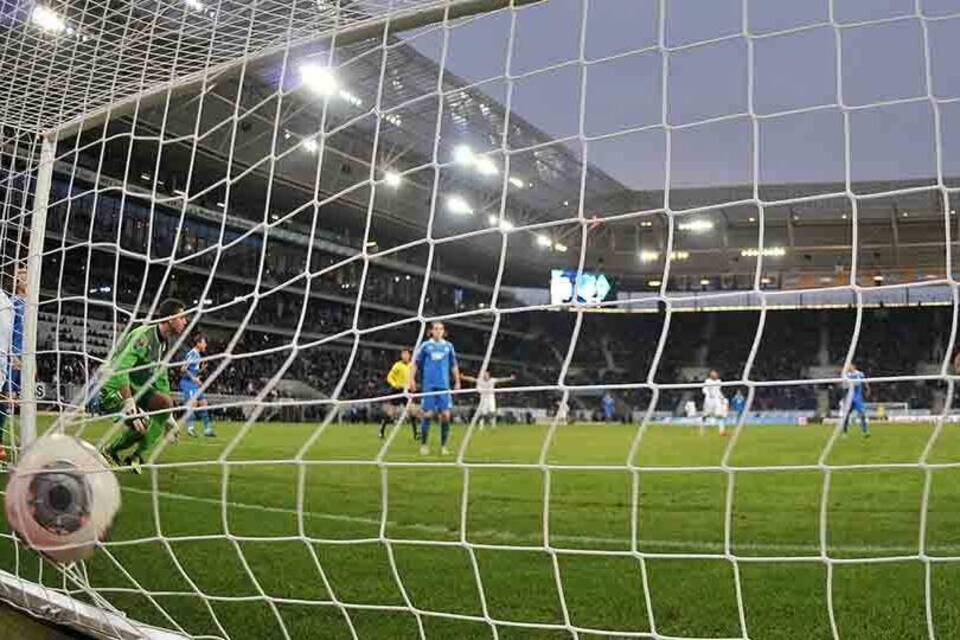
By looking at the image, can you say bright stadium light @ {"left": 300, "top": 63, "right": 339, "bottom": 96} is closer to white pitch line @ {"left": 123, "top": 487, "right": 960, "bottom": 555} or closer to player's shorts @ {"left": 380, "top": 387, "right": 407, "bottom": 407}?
player's shorts @ {"left": 380, "top": 387, "right": 407, "bottom": 407}

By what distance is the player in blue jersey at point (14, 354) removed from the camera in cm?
421

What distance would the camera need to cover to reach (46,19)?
4.03 meters

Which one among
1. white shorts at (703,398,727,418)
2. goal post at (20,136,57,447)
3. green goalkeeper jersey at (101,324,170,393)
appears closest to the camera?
goal post at (20,136,57,447)

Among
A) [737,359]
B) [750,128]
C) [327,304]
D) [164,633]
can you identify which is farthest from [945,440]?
[737,359]

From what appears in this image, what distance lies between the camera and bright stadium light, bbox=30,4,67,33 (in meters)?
4.01

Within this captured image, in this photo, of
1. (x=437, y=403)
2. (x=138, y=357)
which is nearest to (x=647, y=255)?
(x=437, y=403)

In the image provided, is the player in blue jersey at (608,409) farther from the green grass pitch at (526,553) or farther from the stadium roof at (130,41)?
the stadium roof at (130,41)

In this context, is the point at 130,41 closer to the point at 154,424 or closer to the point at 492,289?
the point at 492,289

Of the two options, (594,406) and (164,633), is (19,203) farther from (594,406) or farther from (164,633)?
(594,406)

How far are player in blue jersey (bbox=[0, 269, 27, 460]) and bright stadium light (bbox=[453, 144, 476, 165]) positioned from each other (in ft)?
6.56

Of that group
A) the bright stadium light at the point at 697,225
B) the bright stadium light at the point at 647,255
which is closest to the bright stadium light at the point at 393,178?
the bright stadium light at the point at 647,255

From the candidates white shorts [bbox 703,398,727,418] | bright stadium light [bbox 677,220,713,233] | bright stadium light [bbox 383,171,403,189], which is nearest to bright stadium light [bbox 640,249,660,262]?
bright stadium light [bbox 677,220,713,233]

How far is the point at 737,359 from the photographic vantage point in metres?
32.4

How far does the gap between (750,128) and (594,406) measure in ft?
105
